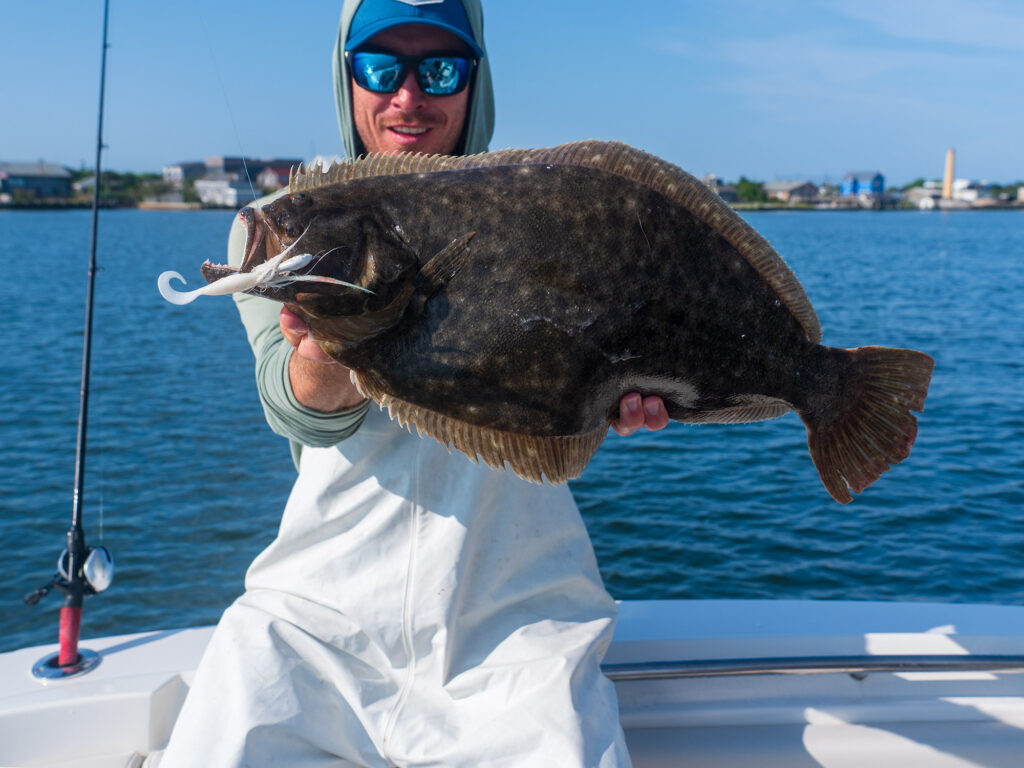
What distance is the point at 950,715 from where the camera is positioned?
3273 millimetres

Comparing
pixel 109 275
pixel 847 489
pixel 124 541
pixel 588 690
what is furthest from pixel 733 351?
pixel 109 275

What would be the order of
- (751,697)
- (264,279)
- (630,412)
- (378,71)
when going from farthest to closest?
(751,697)
(378,71)
(630,412)
(264,279)

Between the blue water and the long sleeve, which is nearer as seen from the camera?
the long sleeve

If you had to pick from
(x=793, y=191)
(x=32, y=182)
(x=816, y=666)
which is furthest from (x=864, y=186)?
(x=816, y=666)

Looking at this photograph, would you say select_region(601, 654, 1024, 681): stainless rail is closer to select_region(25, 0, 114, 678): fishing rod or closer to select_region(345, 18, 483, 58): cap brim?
select_region(25, 0, 114, 678): fishing rod

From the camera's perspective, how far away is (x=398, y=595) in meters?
2.68

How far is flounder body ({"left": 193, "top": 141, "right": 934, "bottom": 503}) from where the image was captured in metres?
1.84

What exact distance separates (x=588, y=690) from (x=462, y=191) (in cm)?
164

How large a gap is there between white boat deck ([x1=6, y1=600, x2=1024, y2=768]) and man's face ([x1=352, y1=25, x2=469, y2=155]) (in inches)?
82.5

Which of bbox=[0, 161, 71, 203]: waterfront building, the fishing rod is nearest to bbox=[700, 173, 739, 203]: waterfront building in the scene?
the fishing rod

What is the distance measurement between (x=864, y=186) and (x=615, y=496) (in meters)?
149

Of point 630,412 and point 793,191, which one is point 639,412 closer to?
point 630,412

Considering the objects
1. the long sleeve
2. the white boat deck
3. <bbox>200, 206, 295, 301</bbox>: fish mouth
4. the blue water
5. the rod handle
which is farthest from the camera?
the blue water

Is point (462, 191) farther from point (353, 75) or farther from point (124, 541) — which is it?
point (124, 541)
